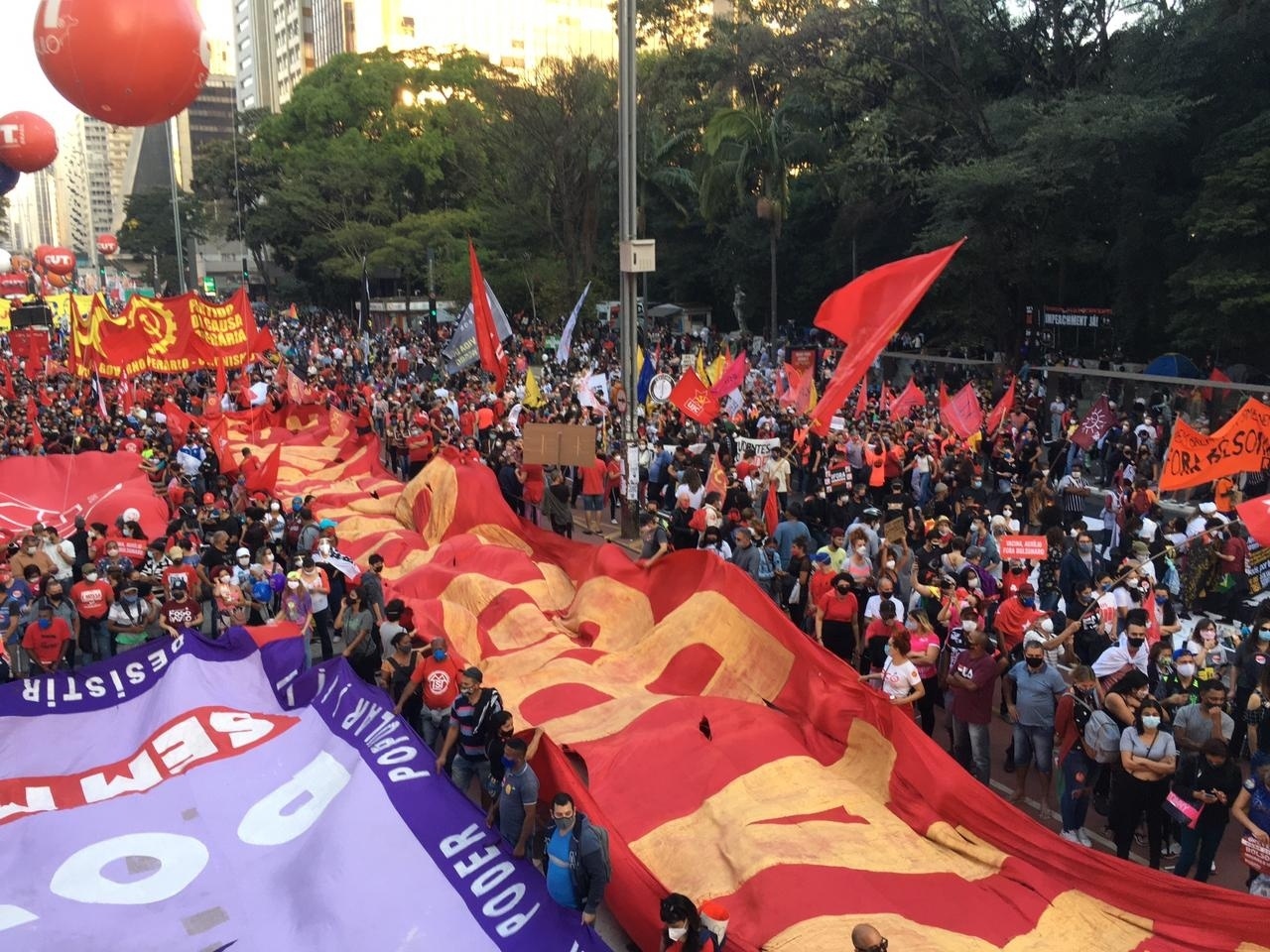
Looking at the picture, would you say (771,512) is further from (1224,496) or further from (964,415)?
(964,415)

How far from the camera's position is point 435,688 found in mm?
8469

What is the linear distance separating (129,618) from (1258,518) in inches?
377

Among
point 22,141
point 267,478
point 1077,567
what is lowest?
point 1077,567

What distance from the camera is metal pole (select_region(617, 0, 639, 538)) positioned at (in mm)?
14117

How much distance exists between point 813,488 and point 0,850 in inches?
477

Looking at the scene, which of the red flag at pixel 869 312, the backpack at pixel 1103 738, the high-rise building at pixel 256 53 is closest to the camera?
the backpack at pixel 1103 738

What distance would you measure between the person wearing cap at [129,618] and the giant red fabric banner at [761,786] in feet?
7.60

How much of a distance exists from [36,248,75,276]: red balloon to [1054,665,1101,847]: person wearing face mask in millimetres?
61667

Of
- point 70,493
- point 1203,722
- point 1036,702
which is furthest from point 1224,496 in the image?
point 70,493

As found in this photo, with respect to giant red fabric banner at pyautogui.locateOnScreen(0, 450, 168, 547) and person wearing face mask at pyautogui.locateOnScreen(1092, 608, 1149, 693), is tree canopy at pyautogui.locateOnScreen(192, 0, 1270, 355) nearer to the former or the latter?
person wearing face mask at pyautogui.locateOnScreen(1092, 608, 1149, 693)

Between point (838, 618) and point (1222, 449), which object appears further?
point (1222, 449)

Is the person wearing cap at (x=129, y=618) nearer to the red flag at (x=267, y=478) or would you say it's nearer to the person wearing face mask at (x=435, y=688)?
the person wearing face mask at (x=435, y=688)

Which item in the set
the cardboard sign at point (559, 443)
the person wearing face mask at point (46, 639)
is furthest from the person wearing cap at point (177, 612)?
the cardboard sign at point (559, 443)

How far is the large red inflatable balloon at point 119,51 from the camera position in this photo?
11.8 m
